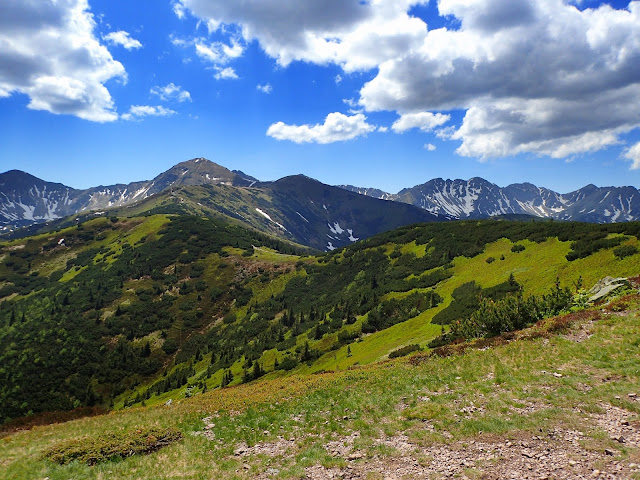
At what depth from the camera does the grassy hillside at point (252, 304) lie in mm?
52750

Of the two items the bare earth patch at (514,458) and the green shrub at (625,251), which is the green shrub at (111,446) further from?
the green shrub at (625,251)

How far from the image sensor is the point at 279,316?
395 feet

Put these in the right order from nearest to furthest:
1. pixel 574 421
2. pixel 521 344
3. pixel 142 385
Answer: pixel 574 421, pixel 521 344, pixel 142 385

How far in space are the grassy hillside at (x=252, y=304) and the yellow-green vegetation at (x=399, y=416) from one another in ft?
40.1

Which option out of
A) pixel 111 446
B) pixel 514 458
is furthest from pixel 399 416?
pixel 111 446

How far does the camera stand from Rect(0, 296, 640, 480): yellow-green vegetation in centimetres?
1612

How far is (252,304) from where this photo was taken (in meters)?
137

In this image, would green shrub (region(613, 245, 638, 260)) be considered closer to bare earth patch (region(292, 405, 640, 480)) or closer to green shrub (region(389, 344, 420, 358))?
green shrub (region(389, 344, 420, 358))

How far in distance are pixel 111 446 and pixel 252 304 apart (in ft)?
392

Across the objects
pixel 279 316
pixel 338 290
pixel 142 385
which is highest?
pixel 338 290

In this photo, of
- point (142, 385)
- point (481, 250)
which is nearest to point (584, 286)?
point (481, 250)

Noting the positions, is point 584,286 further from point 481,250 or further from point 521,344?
point 481,250

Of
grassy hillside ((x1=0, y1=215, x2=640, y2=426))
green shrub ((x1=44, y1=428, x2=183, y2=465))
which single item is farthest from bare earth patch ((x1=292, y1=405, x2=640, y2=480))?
grassy hillside ((x1=0, y1=215, x2=640, y2=426))

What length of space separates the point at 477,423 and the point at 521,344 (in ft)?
40.4
